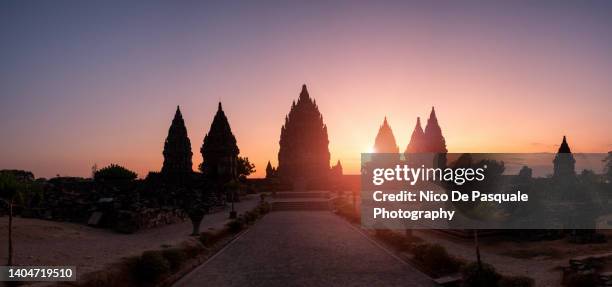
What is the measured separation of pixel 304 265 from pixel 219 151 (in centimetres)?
5564

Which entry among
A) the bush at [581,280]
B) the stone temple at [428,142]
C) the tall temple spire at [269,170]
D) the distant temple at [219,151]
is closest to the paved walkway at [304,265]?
the bush at [581,280]

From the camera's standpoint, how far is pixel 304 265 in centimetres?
1658

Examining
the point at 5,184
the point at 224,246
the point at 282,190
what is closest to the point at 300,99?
the point at 282,190

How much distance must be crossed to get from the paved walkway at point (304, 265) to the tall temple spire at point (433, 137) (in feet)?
172

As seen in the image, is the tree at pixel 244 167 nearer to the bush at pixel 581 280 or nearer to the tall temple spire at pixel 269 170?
the tall temple spire at pixel 269 170

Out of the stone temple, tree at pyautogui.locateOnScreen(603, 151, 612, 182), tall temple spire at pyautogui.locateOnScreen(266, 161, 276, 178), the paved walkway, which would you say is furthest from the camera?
tall temple spire at pyautogui.locateOnScreen(266, 161, 276, 178)

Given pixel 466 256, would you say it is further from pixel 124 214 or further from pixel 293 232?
pixel 124 214

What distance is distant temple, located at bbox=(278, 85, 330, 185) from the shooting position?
84.6m

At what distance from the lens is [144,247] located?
20438mm

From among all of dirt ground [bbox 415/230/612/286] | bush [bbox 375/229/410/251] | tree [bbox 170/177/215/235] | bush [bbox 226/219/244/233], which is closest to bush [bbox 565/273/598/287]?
dirt ground [bbox 415/230/612/286]

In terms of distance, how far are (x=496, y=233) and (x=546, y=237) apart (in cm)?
225

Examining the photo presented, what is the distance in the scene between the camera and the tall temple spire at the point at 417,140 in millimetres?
76500

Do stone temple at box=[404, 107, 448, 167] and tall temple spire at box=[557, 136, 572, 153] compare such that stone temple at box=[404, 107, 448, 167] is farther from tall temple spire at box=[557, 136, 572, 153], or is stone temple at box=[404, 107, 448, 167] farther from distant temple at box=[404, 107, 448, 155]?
tall temple spire at box=[557, 136, 572, 153]

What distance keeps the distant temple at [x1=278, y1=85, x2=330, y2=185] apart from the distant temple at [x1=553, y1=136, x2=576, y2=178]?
44601mm
